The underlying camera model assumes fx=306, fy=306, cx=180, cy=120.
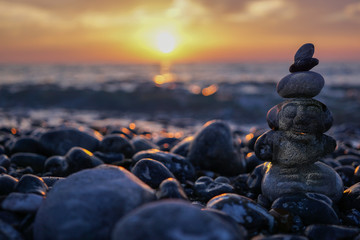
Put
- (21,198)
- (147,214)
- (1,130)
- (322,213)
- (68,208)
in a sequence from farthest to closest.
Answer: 1. (1,130)
2. (322,213)
3. (21,198)
4. (68,208)
5. (147,214)

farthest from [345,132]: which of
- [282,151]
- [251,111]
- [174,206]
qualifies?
[174,206]

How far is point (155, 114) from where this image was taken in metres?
13.6

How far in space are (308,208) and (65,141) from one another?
390cm

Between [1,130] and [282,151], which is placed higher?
[282,151]

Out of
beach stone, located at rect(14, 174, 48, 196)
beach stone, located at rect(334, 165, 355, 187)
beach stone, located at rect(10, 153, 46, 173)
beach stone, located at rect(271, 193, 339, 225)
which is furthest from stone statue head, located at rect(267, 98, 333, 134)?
beach stone, located at rect(10, 153, 46, 173)

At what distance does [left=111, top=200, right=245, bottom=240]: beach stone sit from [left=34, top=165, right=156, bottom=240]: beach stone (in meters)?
0.25

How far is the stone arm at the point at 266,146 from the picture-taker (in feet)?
10.2

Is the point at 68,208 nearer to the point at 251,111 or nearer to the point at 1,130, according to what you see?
the point at 1,130

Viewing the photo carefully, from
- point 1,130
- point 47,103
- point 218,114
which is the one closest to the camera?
point 1,130

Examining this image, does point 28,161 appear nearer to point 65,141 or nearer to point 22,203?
point 65,141

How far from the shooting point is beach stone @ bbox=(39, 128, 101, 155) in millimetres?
4980

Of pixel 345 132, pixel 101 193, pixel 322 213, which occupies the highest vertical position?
pixel 101 193

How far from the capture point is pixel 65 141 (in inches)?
199

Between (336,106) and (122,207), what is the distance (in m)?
14.1
